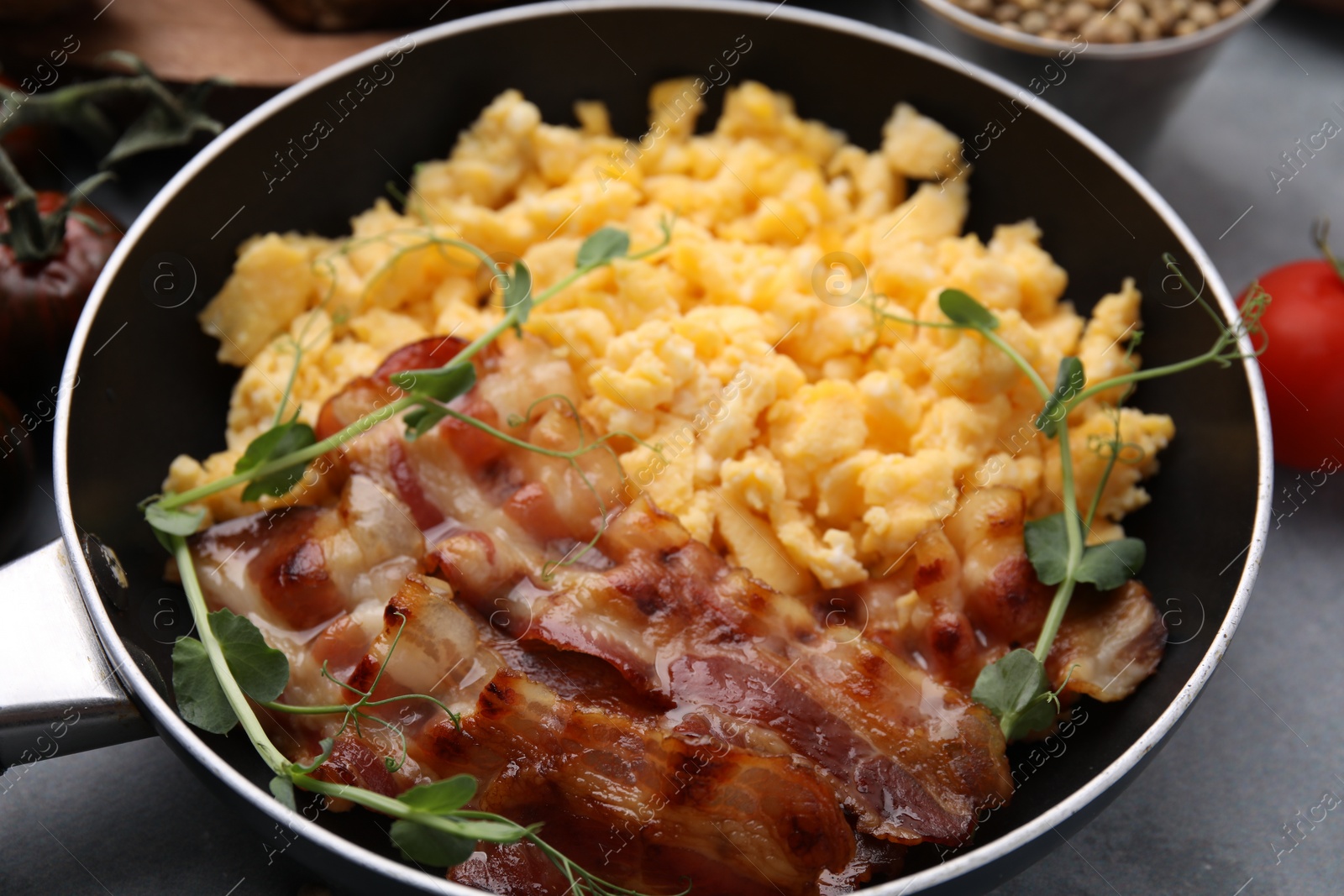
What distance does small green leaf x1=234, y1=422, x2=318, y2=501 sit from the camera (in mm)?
1861

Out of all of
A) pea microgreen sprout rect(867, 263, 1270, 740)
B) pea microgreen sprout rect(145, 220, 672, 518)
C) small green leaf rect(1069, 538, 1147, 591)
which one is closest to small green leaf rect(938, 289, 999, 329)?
pea microgreen sprout rect(867, 263, 1270, 740)

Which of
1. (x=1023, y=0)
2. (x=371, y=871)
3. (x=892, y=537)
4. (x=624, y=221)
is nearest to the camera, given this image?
(x=371, y=871)

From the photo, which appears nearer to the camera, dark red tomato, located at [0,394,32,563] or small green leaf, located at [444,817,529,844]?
small green leaf, located at [444,817,529,844]

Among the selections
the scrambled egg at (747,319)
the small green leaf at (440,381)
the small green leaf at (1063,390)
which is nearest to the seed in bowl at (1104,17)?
the scrambled egg at (747,319)

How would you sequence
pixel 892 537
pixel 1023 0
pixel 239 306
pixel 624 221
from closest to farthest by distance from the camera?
1. pixel 892 537
2. pixel 239 306
3. pixel 624 221
4. pixel 1023 0

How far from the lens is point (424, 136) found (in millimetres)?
2484

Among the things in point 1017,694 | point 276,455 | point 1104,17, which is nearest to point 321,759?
point 276,455

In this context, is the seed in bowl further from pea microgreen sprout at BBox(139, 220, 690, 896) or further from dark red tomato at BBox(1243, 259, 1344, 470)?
pea microgreen sprout at BBox(139, 220, 690, 896)

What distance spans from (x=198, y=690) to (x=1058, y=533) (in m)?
1.45

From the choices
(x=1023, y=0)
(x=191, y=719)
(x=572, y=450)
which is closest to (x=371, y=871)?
(x=191, y=719)

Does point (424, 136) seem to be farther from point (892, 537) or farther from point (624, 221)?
point (892, 537)

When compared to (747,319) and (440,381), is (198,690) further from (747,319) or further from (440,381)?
(747,319)

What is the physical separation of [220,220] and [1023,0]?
1.97 m

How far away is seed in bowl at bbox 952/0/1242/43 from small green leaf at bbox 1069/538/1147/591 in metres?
1.34
